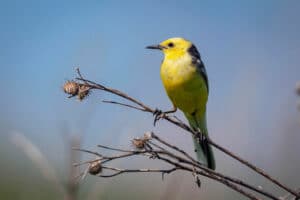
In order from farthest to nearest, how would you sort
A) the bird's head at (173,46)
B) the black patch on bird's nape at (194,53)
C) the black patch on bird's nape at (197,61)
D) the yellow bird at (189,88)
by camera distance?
the bird's head at (173,46) < the black patch on bird's nape at (194,53) < the black patch on bird's nape at (197,61) < the yellow bird at (189,88)

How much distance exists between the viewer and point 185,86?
142 inches

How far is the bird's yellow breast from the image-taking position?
11.8 feet

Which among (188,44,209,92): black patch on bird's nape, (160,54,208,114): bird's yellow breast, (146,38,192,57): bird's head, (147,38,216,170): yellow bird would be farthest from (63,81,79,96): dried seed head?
(146,38,192,57): bird's head

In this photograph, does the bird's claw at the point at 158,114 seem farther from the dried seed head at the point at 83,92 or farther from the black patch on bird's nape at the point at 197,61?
the black patch on bird's nape at the point at 197,61

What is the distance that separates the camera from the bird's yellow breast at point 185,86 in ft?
11.8

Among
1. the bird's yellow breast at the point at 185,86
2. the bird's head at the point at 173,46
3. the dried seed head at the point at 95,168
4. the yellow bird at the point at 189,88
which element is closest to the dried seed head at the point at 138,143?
the dried seed head at the point at 95,168

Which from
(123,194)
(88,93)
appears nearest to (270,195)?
(88,93)

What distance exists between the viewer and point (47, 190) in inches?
199

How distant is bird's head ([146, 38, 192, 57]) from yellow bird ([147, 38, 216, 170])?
0.11 m

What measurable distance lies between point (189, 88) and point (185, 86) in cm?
3

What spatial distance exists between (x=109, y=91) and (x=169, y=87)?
5.25 feet

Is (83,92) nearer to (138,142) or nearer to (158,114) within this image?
(138,142)

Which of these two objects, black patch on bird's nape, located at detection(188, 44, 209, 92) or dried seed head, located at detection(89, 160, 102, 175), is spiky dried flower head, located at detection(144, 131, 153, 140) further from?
black patch on bird's nape, located at detection(188, 44, 209, 92)

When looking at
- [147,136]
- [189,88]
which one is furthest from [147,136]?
[189,88]
